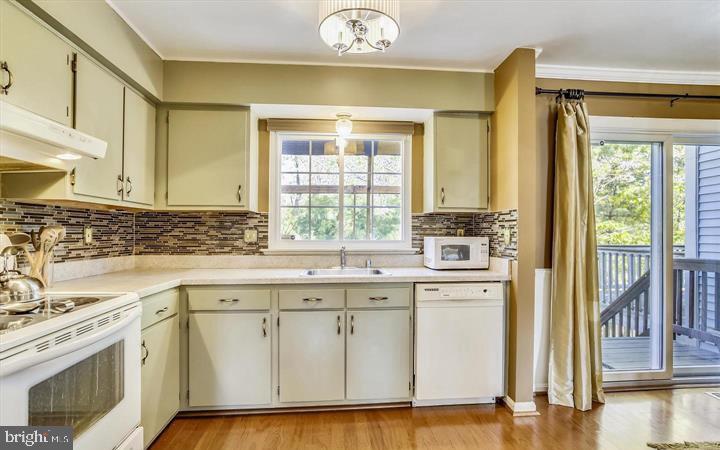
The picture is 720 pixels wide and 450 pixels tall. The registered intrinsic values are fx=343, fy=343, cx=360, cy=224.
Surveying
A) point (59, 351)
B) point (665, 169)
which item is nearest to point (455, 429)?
point (59, 351)

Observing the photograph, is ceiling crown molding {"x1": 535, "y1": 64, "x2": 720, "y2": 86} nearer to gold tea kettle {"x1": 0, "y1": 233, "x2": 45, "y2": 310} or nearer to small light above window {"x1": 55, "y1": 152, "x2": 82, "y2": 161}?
small light above window {"x1": 55, "y1": 152, "x2": 82, "y2": 161}

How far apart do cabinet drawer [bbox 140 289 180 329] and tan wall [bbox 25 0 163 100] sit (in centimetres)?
130

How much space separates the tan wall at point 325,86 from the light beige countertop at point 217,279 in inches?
47.5

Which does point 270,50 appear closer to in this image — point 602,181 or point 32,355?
point 32,355

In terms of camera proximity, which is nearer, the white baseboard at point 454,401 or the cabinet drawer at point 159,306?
the cabinet drawer at point 159,306

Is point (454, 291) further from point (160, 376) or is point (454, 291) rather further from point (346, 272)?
point (160, 376)

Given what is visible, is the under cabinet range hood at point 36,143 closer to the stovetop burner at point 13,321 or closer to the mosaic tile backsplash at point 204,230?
the stovetop burner at point 13,321

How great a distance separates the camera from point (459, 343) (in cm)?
230

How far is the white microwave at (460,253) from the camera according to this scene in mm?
2555

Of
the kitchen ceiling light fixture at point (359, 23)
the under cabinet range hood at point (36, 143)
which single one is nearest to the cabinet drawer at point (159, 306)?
the under cabinet range hood at point (36, 143)

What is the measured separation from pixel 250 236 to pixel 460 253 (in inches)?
64.8

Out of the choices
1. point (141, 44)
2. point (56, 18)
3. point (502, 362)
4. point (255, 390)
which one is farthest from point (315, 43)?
point (502, 362)

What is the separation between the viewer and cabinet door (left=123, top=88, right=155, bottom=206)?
2102 millimetres

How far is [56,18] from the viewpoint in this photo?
1502 millimetres
